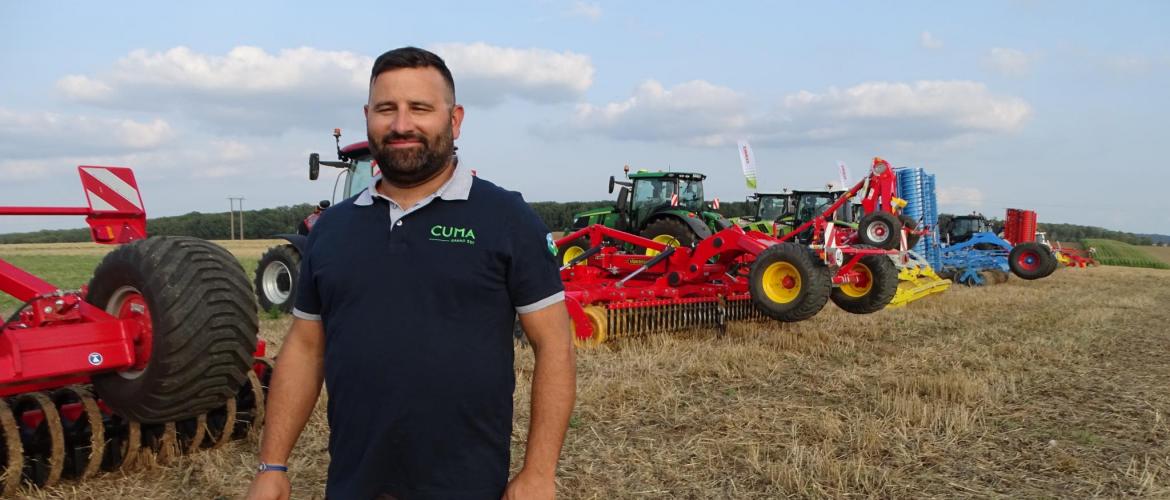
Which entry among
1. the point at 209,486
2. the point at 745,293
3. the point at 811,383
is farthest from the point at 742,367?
the point at 209,486

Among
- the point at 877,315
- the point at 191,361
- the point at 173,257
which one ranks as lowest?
the point at 877,315

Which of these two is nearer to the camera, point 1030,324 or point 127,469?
point 127,469

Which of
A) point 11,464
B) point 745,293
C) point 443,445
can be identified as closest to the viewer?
point 443,445

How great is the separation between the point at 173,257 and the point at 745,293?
6026 mm

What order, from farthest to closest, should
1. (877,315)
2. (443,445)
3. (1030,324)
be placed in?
(877,315), (1030,324), (443,445)

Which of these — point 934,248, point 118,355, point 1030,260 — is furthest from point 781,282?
point 1030,260

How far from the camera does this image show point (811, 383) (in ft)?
18.0

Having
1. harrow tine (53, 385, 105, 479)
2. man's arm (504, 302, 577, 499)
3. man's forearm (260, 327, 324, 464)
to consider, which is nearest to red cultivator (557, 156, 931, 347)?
harrow tine (53, 385, 105, 479)

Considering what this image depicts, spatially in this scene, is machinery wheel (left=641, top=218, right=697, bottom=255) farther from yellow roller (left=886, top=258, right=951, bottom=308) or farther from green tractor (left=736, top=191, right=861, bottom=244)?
green tractor (left=736, top=191, right=861, bottom=244)

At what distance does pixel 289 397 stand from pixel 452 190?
63 centimetres

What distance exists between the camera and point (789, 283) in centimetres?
704

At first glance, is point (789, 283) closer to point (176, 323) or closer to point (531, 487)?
point (176, 323)

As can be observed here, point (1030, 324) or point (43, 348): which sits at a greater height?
point (43, 348)

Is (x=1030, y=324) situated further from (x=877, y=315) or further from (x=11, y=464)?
(x=11, y=464)
